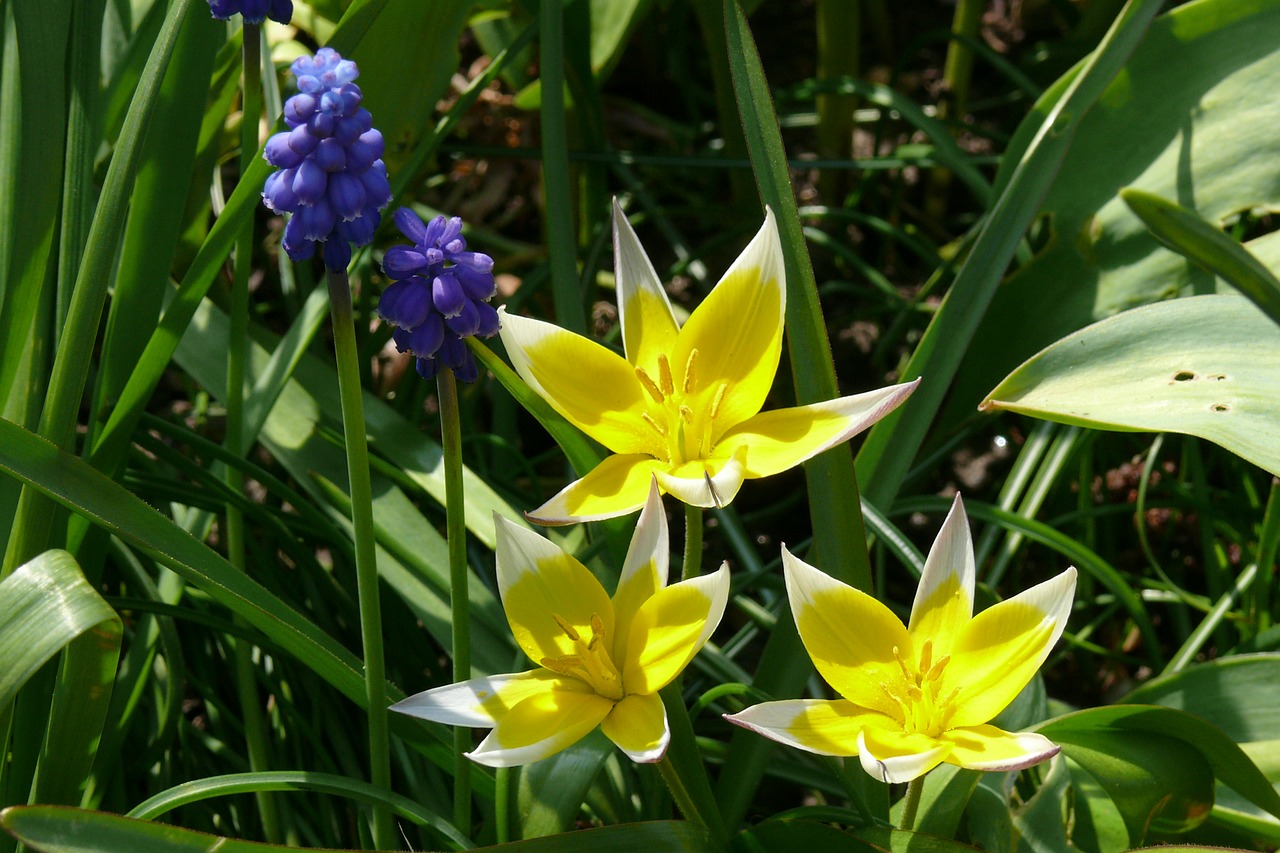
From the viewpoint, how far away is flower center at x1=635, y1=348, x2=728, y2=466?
2.93 ft

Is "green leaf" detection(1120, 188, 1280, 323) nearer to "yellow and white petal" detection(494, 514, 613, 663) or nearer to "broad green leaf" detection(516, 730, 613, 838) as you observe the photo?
"yellow and white petal" detection(494, 514, 613, 663)

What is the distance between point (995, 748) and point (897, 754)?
0.20ft

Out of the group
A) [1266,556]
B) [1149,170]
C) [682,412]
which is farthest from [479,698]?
[1149,170]

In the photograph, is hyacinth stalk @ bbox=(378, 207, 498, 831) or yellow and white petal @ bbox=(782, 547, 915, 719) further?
yellow and white petal @ bbox=(782, 547, 915, 719)

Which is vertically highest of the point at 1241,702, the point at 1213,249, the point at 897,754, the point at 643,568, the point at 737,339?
the point at 1213,249

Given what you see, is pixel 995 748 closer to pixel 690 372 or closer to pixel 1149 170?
pixel 690 372

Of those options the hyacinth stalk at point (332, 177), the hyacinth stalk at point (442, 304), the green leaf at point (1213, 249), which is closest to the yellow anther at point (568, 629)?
the hyacinth stalk at point (442, 304)

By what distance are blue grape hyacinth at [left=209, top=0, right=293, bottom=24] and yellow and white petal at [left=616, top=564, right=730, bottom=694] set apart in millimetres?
489

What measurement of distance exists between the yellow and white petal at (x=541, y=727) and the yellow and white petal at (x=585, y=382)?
202 mm

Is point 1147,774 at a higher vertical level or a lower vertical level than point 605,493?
lower

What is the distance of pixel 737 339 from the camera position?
921 millimetres

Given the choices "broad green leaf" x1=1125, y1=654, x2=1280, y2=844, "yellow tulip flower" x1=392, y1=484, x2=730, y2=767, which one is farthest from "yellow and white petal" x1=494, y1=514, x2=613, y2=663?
"broad green leaf" x1=1125, y1=654, x2=1280, y2=844

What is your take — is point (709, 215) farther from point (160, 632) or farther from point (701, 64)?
point (160, 632)

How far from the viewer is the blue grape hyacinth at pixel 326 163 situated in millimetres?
665
